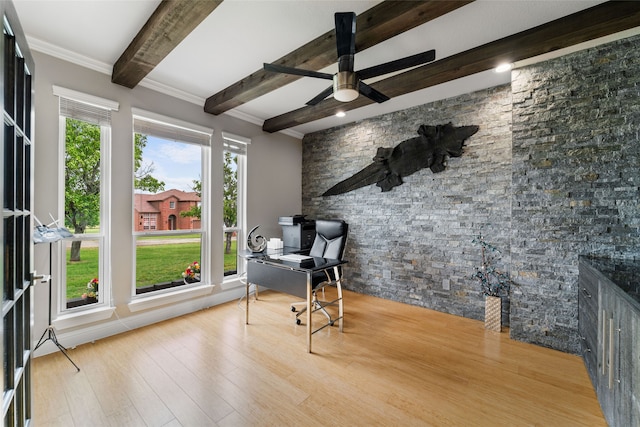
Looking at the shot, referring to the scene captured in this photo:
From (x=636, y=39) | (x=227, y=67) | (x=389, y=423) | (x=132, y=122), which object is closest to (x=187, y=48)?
(x=227, y=67)

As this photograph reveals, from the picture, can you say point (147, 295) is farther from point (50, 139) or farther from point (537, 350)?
point (537, 350)

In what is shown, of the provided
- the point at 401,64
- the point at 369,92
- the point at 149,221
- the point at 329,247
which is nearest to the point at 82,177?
the point at 149,221

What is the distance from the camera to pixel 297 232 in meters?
4.07

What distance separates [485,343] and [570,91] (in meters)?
2.42

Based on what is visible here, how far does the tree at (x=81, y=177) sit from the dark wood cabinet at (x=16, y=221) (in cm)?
152

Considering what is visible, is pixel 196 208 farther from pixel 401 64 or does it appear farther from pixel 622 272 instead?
pixel 622 272

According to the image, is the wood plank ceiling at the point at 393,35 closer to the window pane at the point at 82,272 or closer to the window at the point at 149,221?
the window at the point at 149,221

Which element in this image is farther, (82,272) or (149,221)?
(149,221)

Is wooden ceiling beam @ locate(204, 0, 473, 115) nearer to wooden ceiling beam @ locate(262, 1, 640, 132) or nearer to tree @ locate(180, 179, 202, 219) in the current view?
wooden ceiling beam @ locate(262, 1, 640, 132)

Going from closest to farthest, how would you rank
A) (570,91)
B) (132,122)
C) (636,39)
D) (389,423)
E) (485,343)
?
(389,423)
(636,39)
(570,91)
(485,343)
(132,122)

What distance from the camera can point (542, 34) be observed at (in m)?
2.15

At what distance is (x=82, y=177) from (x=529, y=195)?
14.2ft

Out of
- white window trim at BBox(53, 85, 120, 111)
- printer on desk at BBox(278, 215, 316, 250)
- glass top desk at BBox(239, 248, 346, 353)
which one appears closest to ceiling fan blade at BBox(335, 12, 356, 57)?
glass top desk at BBox(239, 248, 346, 353)

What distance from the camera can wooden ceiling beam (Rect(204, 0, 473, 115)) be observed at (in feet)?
5.74
